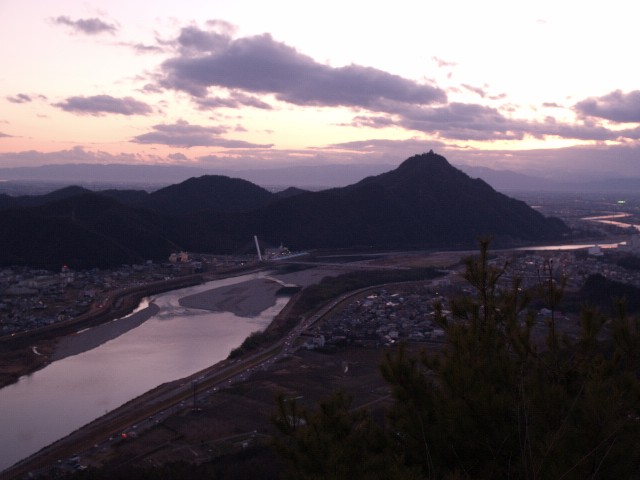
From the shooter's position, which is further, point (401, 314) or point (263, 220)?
point (263, 220)

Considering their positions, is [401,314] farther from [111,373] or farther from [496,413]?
[496,413]

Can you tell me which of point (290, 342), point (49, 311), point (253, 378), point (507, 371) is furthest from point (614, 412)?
point (49, 311)

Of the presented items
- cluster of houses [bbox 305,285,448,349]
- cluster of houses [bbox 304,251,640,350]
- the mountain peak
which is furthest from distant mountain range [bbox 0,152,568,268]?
cluster of houses [bbox 305,285,448,349]

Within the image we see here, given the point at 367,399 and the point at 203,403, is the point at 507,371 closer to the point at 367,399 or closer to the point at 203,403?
the point at 367,399

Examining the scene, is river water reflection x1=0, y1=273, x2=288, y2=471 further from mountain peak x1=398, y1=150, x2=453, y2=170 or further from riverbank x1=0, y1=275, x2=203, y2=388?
mountain peak x1=398, y1=150, x2=453, y2=170

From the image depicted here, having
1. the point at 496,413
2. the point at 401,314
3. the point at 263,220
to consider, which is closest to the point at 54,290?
the point at 401,314

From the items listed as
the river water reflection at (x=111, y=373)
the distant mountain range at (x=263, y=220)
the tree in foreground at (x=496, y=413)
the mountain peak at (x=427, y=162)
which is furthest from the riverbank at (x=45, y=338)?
the mountain peak at (x=427, y=162)

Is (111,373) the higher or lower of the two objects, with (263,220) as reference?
lower
